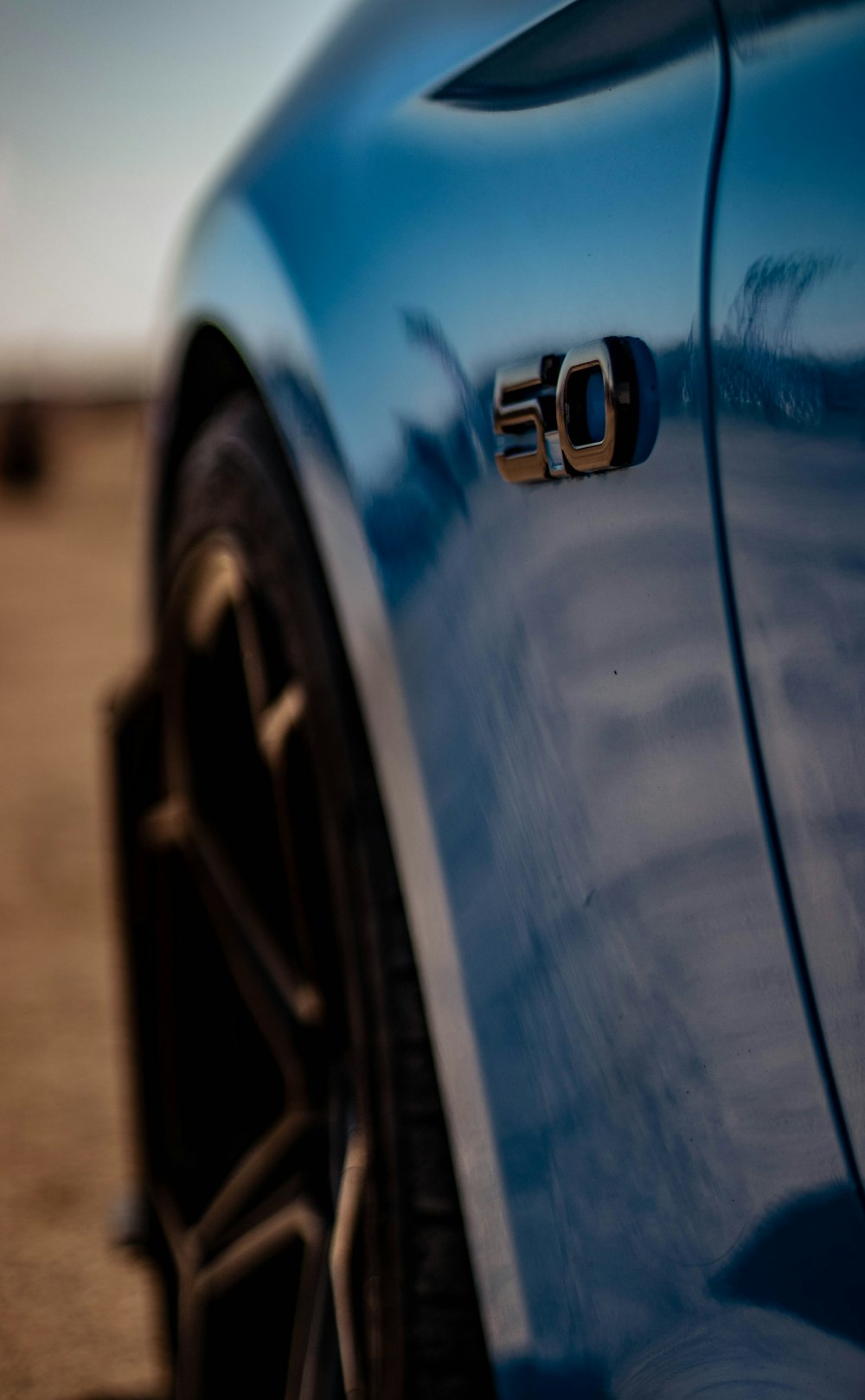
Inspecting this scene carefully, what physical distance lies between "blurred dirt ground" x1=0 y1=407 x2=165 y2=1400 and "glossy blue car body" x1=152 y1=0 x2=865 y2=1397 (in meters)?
1.13

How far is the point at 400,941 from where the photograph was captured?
39.6 inches

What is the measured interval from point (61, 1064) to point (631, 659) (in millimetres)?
2389

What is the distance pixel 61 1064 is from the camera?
9.15 feet

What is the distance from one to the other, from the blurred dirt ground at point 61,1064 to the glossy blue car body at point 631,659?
113cm

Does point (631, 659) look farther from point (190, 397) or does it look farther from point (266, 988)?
point (190, 397)

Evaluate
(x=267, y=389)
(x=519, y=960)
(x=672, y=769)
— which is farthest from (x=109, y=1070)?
(x=672, y=769)

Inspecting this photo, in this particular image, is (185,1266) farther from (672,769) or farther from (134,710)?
(672,769)

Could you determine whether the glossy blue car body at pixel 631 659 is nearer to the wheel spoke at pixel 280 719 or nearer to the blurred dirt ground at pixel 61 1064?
the wheel spoke at pixel 280 719

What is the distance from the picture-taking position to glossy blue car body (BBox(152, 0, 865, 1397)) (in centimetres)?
63

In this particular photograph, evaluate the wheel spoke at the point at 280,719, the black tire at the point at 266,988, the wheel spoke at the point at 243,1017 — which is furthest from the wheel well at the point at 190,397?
the wheel spoke at the point at 280,719

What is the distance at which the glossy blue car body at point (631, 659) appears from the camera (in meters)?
0.63

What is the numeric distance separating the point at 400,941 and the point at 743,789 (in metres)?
0.41

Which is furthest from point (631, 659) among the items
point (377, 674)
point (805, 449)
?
point (377, 674)

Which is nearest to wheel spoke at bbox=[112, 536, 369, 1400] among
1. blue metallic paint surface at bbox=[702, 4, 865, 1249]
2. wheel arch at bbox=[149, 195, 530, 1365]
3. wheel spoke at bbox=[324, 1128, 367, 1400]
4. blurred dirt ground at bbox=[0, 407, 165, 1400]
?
wheel spoke at bbox=[324, 1128, 367, 1400]
